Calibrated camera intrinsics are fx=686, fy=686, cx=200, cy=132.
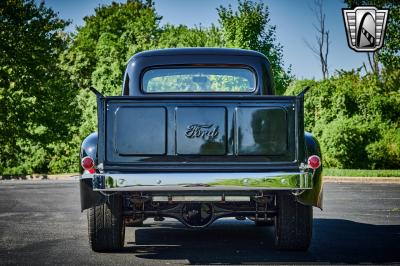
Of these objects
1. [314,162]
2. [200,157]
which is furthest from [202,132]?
[314,162]

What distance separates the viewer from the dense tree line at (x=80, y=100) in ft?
84.0

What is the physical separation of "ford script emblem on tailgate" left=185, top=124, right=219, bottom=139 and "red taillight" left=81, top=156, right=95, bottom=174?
0.94 meters

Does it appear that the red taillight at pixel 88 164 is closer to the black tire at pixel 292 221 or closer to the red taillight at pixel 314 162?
the black tire at pixel 292 221

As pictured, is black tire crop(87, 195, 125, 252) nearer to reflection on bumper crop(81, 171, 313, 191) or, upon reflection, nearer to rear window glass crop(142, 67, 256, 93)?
reflection on bumper crop(81, 171, 313, 191)

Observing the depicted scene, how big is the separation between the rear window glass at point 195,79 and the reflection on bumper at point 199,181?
2.32m

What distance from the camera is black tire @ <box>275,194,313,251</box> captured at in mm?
6633

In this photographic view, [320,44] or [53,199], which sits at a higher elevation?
[320,44]

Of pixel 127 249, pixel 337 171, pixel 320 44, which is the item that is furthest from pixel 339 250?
pixel 320 44

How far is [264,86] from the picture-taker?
8.28m

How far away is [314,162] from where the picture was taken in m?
6.41

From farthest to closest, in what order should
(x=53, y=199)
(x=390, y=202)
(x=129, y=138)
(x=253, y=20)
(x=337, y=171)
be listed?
(x=253, y=20), (x=337, y=171), (x=53, y=199), (x=390, y=202), (x=129, y=138)

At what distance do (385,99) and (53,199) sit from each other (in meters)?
16.7

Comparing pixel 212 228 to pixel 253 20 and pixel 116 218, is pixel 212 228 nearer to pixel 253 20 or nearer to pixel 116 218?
pixel 116 218

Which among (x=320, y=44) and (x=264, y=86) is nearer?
(x=264, y=86)
